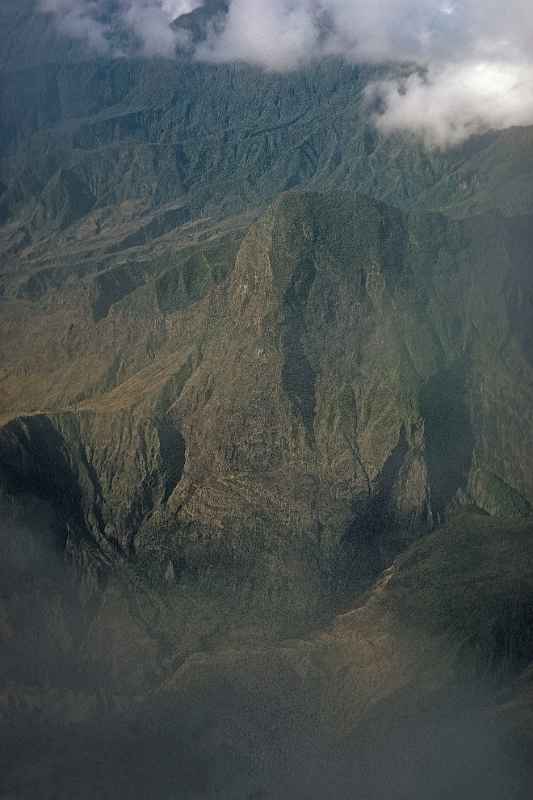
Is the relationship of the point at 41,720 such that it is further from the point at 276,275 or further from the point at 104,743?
the point at 276,275

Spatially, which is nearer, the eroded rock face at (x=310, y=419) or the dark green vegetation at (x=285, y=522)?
the dark green vegetation at (x=285, y=522)

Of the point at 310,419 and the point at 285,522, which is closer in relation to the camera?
the point at 285,522

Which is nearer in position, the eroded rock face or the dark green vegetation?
the dark green vegetation

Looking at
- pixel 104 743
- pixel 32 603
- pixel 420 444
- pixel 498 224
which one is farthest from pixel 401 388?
pixel 104 743

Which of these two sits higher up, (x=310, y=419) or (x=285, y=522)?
(x=310, y=419)
